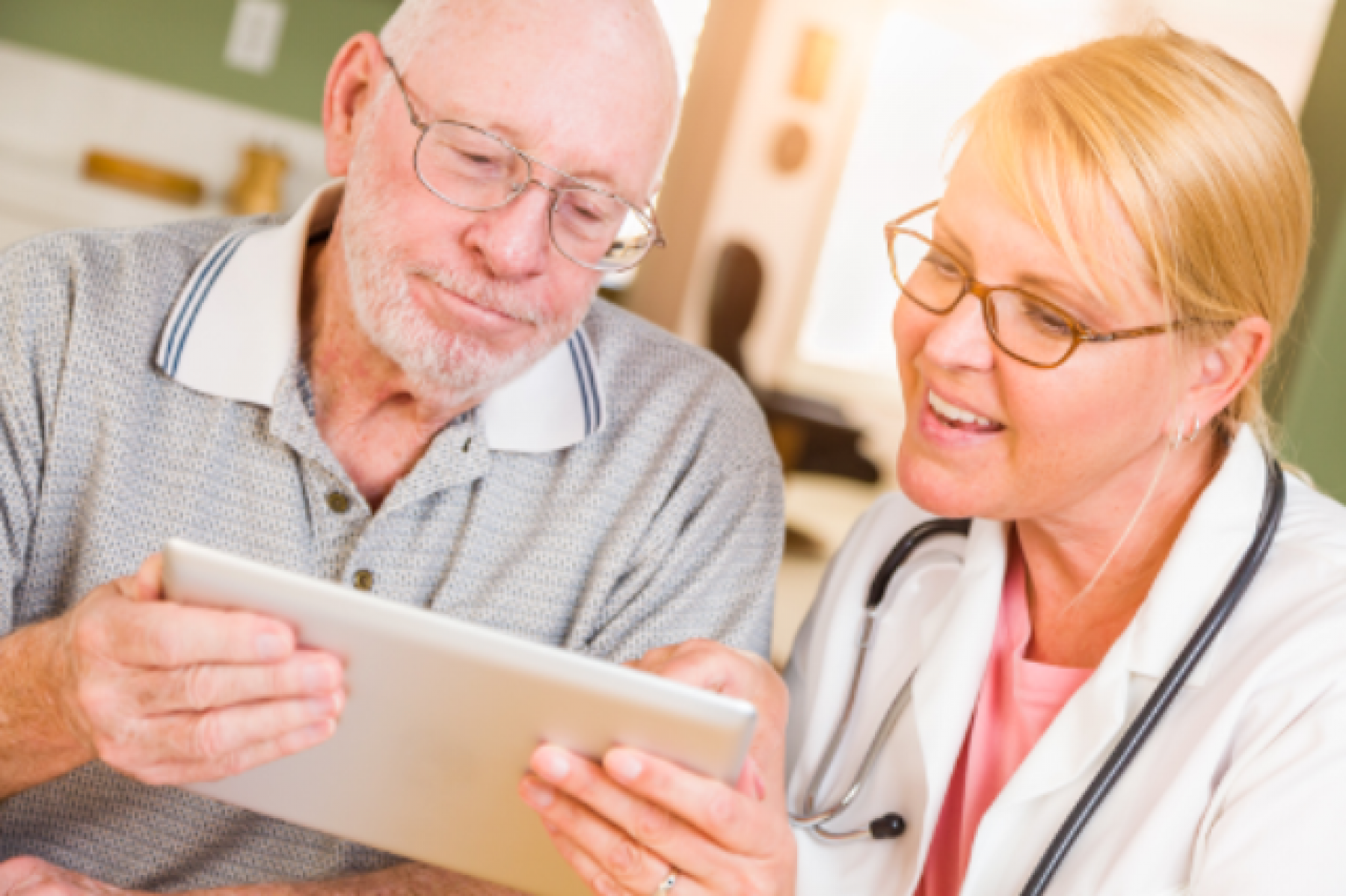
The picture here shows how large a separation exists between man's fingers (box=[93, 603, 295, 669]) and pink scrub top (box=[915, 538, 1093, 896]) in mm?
797

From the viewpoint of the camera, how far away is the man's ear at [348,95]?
4.47ft

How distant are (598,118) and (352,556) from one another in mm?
512

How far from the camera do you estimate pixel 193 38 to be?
337cm

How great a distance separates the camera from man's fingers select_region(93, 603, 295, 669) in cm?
85

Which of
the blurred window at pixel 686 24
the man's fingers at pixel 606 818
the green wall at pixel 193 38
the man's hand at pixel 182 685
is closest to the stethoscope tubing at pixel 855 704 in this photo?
the man's fingers at pixel 606 818

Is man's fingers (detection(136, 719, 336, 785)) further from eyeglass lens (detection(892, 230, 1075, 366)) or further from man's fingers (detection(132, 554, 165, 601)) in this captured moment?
eyeglass lens (detection(892, 230, 1075, 366))

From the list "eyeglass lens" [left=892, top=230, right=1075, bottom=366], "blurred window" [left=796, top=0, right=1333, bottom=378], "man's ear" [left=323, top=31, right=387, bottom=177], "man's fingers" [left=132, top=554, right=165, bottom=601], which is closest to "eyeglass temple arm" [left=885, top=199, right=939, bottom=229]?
"eyeglass lens" [left=892, top=230, right=1075, bottom=366]

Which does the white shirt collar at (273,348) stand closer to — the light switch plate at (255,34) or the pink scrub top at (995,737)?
the pink scrub top at (995,737)

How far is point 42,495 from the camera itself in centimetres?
125

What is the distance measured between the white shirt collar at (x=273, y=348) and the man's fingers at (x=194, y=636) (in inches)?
16.5

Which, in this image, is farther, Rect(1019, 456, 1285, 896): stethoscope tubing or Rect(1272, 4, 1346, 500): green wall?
Rect(1272, 4, 1346, 500): green wall

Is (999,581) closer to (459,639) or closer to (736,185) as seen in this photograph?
(459,639)

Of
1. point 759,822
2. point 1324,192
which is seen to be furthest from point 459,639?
point 1324,192

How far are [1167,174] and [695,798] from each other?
70 cm
